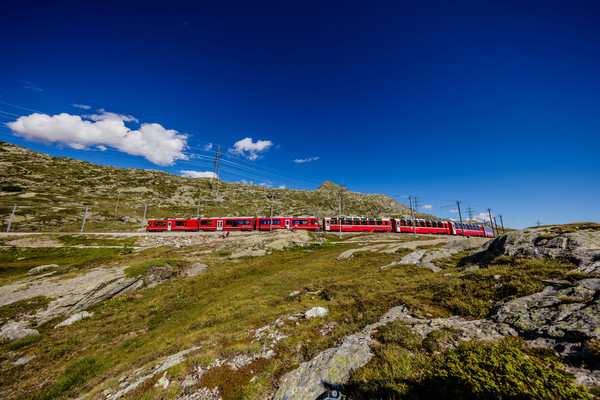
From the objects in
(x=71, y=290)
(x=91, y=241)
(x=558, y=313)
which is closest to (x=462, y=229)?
(x=558, y=313)

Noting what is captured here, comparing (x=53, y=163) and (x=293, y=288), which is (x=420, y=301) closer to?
(x=293, y=288)

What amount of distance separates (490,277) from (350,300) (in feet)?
23.4

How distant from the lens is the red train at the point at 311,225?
2482 inches

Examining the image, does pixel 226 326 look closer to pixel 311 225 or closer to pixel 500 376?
pixel 500 376

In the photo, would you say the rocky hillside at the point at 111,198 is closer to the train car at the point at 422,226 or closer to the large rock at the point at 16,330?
the train car at the point at 422,226

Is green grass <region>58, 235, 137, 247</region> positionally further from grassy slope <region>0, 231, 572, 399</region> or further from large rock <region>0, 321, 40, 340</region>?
grassy slope <region>0, 231, 572, 399</region>

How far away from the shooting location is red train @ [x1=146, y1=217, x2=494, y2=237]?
63.0m

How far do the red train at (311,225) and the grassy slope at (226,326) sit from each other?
4199 cm

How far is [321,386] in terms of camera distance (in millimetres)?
5699

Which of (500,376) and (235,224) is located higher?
(235,224)

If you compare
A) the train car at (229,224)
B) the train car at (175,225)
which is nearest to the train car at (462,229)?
the train car at (229,224)

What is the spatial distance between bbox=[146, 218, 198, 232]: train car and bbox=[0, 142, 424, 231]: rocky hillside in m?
24.4

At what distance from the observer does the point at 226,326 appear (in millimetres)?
12336

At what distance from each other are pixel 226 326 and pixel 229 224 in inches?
2215
